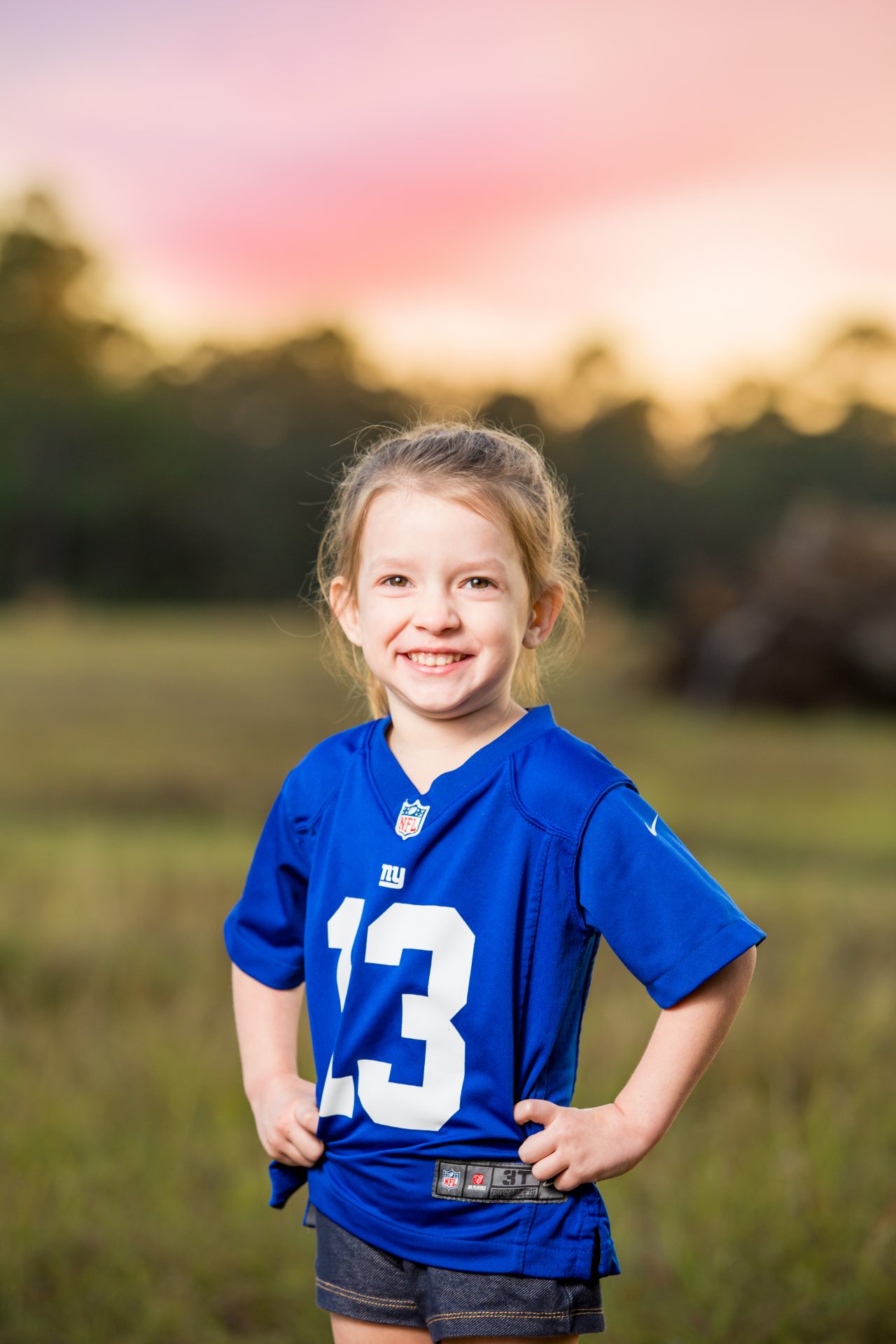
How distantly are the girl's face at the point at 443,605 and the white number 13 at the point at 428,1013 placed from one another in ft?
0.78

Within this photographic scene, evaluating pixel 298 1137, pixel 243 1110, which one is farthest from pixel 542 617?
pixel 243 1110

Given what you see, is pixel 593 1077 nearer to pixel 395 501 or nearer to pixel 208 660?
pixel 395 501

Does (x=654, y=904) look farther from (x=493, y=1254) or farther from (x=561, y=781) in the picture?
(x=493, y=1254)

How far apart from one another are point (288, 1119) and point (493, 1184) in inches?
10.7

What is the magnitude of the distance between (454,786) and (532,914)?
168mm

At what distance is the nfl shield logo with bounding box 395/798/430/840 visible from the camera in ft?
5.02

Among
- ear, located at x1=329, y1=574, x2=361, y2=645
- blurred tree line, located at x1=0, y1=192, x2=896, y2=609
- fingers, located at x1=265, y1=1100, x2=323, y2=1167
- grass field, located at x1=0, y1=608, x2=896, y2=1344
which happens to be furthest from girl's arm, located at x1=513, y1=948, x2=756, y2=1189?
blurred tree line, located at x1=0, y1=192, x2=896, y2=609

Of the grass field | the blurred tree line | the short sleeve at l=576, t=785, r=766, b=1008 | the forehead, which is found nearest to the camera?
the short sleeve at l=576, t=785, r=766, b=1008

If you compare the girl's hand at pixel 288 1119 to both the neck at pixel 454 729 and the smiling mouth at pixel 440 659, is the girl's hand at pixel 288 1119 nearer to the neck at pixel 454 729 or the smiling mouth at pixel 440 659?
the neck at pixel 454 729

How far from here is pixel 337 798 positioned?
1.63 meters

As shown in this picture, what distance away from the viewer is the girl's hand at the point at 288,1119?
62.1 inches

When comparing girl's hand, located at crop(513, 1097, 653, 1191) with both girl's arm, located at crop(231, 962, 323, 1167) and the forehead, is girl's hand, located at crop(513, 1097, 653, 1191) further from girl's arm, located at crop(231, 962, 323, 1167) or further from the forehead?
the forehead

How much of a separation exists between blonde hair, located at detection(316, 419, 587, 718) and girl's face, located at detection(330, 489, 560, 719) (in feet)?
0.08

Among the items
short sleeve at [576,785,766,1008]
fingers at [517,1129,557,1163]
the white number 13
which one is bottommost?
fingers at [517,1129,557,1163]
